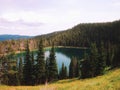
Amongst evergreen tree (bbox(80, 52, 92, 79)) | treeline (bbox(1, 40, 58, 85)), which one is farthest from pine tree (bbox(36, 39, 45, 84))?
evergreen tree (bbox(80, 52, 92, 79))

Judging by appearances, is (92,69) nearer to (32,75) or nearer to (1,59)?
(32,75)

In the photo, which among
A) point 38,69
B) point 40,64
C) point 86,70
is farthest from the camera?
point 38,69

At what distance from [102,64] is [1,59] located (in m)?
33.7

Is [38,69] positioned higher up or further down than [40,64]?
further down

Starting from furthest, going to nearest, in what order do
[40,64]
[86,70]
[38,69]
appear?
[38,69]
[86,70]
[40,64]

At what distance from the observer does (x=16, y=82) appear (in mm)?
81500

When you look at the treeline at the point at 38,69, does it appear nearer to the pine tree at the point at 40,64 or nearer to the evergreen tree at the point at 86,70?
the pine tree at the point at 40,64

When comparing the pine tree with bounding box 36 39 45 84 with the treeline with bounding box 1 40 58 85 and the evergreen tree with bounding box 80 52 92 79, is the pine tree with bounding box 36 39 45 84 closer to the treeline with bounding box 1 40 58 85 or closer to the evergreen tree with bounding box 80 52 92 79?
the treeline with bounding box 1 40 58 85

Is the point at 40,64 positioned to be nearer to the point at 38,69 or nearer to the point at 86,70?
the point at 38,69

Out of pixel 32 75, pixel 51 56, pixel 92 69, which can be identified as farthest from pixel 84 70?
pixel 32 75

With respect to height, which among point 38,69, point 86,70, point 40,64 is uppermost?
point 40,64

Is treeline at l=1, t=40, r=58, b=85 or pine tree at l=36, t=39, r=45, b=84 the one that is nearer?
pine tree at l=36, t=39, r=45, b=84

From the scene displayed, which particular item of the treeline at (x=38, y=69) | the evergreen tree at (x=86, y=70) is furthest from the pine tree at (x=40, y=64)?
the evergreen tree at (x=86, y=70)

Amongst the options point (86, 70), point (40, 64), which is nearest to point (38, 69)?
point (40, 64)
